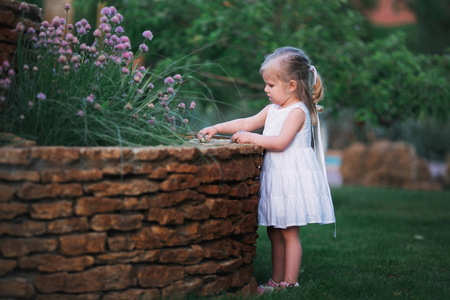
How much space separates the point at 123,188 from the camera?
2473mm

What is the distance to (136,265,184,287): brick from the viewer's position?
2545 millimetres

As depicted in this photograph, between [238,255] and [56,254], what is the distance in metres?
1.02

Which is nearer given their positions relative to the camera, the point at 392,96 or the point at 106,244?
the point at 106,244

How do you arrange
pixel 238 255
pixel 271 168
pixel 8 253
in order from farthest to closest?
1. pixel 271 168
2. pixel 238 255
3. pixel 8 253

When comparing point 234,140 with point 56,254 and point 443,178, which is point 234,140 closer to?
point 56,254

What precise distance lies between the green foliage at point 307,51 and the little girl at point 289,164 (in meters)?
2.66

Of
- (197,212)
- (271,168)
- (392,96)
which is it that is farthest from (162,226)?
(392,96)

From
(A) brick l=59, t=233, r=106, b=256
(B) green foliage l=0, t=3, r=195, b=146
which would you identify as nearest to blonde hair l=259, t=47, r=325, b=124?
(B) green foliage l=0, t=3, r=195, b=146

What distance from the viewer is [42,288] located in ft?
7.83

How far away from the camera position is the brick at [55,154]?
238 cm

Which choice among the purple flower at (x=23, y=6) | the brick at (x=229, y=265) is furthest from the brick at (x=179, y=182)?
the purple flower at (x=23, y=6)

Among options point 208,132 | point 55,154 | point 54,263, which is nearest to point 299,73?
point 208,132

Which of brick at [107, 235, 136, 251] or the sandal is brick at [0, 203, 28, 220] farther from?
the sandal

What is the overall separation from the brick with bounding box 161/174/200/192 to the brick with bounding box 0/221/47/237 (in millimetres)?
600
